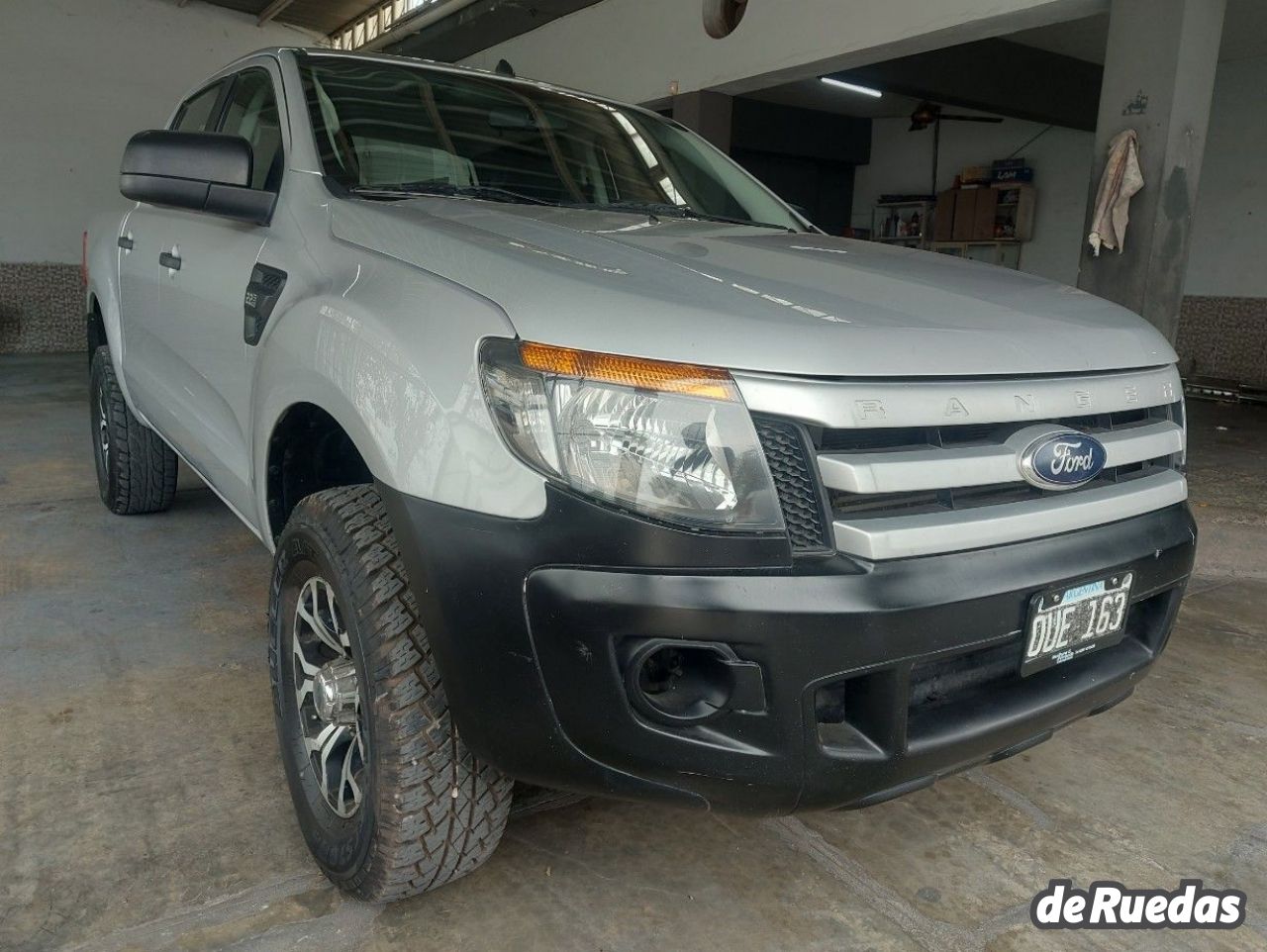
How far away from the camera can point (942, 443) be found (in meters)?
1.28

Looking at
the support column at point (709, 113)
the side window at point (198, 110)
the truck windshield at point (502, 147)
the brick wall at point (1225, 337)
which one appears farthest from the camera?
the brick wall at point (1225, 337)

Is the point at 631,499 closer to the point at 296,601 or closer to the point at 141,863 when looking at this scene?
the point at 296,601

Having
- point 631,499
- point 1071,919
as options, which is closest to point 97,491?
point 631,499

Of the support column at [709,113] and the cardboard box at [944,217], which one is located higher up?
the support column at [709,113]

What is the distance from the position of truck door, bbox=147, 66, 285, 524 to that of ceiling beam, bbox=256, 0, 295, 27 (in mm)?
8426

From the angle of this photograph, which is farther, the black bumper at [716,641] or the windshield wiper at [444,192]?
the windshield wiper at [444,192]

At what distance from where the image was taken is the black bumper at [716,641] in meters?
1.14

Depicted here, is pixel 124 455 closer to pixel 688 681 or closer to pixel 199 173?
pixel 199 173

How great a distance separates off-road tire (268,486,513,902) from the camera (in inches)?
53.4

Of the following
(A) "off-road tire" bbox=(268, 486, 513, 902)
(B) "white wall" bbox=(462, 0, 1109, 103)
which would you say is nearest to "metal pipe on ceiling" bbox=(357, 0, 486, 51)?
(B) "white wall" bbox=(462, 0, 1109, 103)

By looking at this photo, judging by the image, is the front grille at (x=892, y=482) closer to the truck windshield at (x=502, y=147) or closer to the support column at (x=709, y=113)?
the truck windshield at (x=502, y=147)

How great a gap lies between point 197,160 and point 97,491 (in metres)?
2.66

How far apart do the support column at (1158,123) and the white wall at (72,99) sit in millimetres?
8720

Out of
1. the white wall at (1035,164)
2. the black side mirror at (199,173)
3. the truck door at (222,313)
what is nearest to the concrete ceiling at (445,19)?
the white wall at (1035,164)
